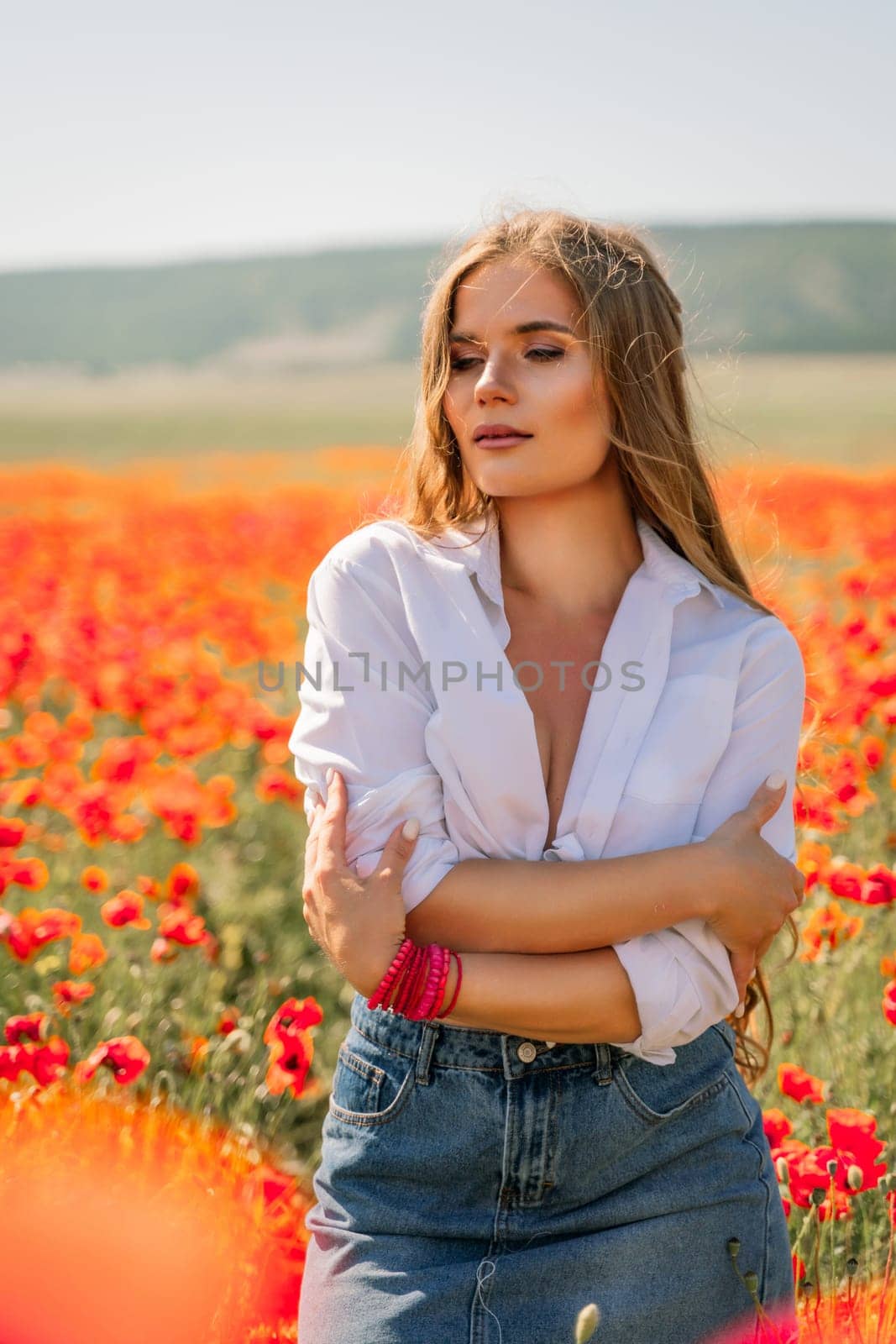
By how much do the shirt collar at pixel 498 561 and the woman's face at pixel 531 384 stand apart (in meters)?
0.10

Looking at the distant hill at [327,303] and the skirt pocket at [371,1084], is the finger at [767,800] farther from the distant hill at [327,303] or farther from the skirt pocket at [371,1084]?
the distant hill at [327,303]

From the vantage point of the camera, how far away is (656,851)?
196cm

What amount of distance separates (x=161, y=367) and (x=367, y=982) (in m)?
84.2

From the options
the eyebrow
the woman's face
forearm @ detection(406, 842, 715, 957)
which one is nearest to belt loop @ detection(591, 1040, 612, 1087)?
forearm @ detection(406, 842, 715, 957)

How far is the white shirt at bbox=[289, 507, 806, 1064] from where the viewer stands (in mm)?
2002

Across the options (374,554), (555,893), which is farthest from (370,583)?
(555,893)

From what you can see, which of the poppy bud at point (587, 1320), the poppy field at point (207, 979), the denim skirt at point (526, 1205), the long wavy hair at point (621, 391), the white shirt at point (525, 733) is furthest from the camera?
the long wavy hair at point (621, 391)

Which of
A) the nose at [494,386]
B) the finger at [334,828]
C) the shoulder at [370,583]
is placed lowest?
the finger at [334,828]

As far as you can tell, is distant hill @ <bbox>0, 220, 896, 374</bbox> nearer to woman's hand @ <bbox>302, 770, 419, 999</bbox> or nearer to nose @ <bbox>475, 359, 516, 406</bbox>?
nose @ <bbox>475, 359, 516, 406</bbox>

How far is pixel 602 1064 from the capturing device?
1.98m

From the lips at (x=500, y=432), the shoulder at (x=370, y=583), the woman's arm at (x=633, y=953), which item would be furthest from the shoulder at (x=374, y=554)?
the woman's arm at (x=633, y=953)

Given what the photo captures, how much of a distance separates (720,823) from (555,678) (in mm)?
355

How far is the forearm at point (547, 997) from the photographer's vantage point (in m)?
1.90

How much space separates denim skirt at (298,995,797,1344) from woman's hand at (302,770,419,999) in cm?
16
